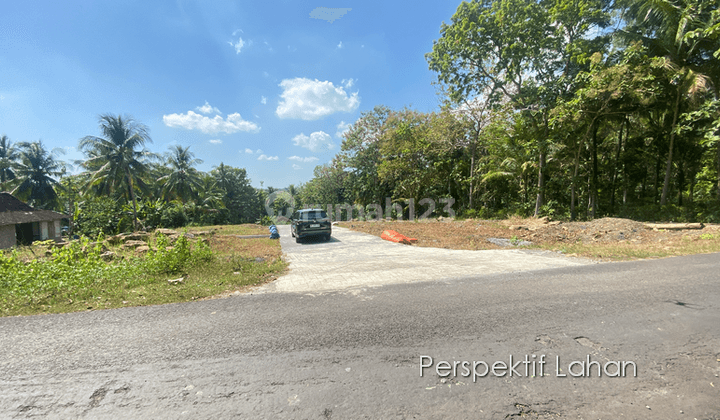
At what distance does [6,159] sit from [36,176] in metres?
3.78

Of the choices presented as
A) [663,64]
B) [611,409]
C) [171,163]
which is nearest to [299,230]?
[611,409]

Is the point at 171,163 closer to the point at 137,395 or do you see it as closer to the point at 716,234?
the point at 137,395

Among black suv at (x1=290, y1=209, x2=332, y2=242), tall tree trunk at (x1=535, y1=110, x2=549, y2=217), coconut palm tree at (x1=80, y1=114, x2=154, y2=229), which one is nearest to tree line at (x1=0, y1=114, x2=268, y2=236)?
coconut palm tree at (x1=80, y1=114, x2=154, y2=229)

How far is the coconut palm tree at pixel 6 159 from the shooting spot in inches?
1115

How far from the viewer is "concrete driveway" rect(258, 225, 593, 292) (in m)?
5.98

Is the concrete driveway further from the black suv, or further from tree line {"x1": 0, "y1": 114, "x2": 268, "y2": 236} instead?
tree line {"x1": 0, "y1": 114, "x2": 268, "y2": 236}

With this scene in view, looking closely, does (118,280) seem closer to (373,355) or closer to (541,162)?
(373,355)

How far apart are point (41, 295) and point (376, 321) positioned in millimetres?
6021

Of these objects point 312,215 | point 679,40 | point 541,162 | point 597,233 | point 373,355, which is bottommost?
point 373,355

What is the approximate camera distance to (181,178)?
37.0 metres

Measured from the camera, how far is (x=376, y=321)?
3764mm

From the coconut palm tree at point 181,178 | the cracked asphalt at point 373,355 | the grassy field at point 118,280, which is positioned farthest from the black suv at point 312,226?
the coconut palm tree at point 181,178

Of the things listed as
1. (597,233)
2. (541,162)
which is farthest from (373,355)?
(541,162)

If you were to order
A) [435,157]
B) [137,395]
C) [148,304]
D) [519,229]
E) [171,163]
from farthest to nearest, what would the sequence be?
[171,163] < [435,157] < [519,229] < [148,304] < [137,395]
